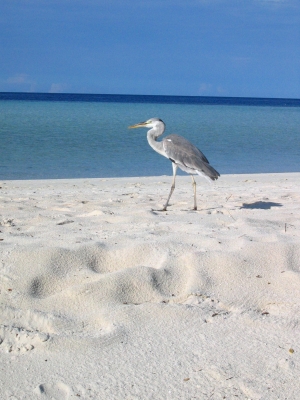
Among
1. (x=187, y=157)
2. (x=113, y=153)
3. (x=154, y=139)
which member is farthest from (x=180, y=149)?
(x=113, y=153)

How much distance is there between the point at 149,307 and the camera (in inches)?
→ 131

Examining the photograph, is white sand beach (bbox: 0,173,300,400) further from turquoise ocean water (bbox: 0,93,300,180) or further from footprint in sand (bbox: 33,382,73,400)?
turquoise ocean water (bbox: 0,93,300,180)

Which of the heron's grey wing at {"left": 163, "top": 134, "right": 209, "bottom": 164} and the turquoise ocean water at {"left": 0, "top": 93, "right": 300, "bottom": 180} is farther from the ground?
the heron's grey wing at {"left": 163, "top": 134, "right": 209, "bottom": 164}

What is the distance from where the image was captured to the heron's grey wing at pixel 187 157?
6.88 metres

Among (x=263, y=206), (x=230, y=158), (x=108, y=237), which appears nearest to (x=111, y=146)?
(x=230, y=158)

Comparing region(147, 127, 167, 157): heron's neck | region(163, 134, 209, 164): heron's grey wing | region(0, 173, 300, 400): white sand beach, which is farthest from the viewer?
region(147, 127, 167, 157): heron's neck

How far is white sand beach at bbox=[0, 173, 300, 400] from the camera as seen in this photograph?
2623mm

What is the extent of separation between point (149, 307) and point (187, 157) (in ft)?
12.5

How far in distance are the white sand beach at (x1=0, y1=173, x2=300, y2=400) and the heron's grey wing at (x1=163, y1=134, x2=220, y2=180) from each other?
4.50 ft

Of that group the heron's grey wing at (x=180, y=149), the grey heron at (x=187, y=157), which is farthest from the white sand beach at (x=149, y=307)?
the heron's grey wing at (x=180, y=149)

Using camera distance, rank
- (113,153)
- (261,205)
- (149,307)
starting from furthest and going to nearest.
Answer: (113,153), (261,205), (149,307)

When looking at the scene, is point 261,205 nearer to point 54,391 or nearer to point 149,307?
point 149,307

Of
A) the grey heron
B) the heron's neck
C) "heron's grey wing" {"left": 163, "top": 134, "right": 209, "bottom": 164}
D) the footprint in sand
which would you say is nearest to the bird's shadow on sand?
the grey heron

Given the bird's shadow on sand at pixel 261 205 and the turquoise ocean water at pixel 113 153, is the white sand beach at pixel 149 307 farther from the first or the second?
the turquoise ocean water at pixel 113 153
